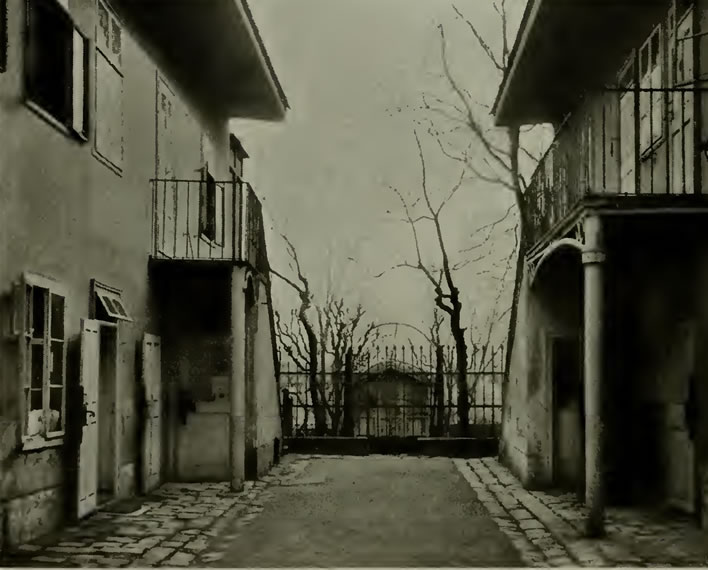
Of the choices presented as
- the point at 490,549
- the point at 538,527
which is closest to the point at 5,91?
the point at 490,549

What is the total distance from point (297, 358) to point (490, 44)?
8.53 metres

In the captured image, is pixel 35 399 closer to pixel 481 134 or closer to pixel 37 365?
pixel 37 365

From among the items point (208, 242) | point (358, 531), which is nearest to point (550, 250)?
point (358, 531)

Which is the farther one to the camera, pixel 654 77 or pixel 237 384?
pixel 237 384

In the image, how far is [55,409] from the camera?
32.1ft

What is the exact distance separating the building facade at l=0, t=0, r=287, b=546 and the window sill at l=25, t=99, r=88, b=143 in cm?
2

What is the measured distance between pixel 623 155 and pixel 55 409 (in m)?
7.32

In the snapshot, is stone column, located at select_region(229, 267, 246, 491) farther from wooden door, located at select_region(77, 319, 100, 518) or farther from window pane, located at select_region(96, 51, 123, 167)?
wooden door, located at select_region(77, 319, 100, 518)

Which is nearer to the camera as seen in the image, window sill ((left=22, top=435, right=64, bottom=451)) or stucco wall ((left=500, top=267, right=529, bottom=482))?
window sill ((left=22, top=435, right=64, bottom=451))

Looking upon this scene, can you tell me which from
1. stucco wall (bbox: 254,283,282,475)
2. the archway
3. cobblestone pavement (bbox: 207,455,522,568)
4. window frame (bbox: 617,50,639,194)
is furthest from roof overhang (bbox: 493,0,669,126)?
stucco wall (bbox: 254,283,282,475)

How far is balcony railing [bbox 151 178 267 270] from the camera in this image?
44.0ft

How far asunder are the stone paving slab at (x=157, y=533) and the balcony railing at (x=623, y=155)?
14.3 feet

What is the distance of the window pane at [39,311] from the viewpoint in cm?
929

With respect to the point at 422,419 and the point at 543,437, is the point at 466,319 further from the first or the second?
the point at 543,437
